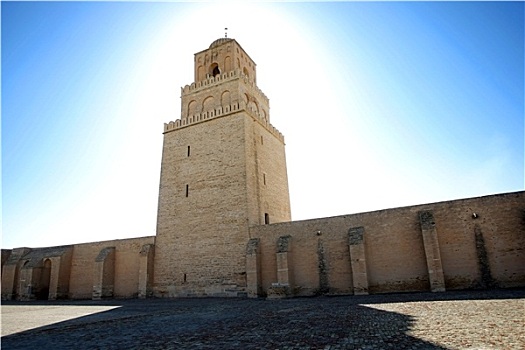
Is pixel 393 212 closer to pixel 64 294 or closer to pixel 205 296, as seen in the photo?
pixel 205 296

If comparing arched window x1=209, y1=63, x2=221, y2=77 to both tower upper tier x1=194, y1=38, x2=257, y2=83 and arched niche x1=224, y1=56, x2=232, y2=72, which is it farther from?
arched niche x1=224, y1=56, x2=232, y2=72

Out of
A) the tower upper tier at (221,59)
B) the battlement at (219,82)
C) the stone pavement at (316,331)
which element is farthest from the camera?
the tower upper tier at (221,59)

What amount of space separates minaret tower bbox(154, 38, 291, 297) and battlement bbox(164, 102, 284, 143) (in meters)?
0.07

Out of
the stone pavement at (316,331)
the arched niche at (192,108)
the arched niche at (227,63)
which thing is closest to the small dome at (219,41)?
the arched niche at (227,63)

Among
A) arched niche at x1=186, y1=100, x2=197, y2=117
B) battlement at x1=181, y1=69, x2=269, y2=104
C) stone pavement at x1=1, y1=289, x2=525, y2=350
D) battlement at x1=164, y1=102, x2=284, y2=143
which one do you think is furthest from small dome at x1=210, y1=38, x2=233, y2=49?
stone pavement at x1=1, y1=289, x2=525, y2=350

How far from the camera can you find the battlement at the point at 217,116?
22188 millimetres

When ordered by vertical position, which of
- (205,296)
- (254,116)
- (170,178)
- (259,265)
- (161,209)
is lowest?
(205,296)

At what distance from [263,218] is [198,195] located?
4345mm

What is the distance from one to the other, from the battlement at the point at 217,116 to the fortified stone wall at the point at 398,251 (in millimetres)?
8117

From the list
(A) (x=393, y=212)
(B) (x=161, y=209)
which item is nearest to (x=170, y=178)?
(B) (x=161, y=209)

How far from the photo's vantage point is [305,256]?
17.5 m

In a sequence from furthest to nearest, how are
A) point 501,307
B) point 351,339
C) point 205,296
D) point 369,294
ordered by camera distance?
point 205,296
point 369,294
point 501,307
point 351,339

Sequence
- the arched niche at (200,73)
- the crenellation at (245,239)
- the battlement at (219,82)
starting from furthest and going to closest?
the arched niche at (200,73) → the battlement at (219,82) → the crenellation at (245,239)

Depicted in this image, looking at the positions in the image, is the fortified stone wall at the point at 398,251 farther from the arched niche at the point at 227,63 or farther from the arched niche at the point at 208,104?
the arched niche at the point at 227,63
